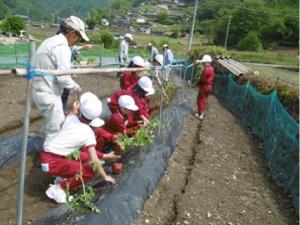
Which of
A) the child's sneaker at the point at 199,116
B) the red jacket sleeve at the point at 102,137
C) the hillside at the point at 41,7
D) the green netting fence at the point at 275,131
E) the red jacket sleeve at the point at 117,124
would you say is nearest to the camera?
the red jacket sleeve at the point at 102,137

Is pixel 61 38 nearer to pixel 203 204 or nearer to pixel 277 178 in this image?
pixel 203 204

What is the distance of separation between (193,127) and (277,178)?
2.93 metres

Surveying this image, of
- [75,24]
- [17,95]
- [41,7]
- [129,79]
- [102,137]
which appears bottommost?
[41,7]

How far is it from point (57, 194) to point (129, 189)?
76cm

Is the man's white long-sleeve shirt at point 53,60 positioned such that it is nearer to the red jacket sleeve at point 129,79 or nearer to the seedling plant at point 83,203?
the seedling plant at point 83,203

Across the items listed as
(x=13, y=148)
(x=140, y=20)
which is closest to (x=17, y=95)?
(x=13, y=148)

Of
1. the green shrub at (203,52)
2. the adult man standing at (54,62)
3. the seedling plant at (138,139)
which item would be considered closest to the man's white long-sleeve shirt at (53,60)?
the adult man standing at (54,62)

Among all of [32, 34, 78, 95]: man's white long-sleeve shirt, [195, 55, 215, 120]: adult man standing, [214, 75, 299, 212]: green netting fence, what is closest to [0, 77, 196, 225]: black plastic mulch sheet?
[32, 34, 78, 95]: man's white long-sleeve shirt

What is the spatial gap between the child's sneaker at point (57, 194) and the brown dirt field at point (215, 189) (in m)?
0.85

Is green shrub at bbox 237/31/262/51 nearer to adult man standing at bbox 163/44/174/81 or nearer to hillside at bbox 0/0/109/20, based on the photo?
adult man standing at bbox 163/44/174/81

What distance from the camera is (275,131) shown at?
22.4 feet

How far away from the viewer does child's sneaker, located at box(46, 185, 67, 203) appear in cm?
376

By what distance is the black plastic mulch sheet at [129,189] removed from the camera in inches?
128

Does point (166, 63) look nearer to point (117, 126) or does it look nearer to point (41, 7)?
point (117, 126)
